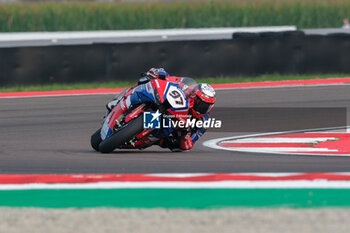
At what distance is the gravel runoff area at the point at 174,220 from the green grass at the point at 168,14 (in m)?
28.4

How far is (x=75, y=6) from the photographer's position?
3569cm

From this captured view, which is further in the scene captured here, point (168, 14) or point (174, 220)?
point (168, 14)

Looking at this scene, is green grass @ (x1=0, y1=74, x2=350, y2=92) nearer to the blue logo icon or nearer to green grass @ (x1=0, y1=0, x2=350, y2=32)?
the blue logo icon

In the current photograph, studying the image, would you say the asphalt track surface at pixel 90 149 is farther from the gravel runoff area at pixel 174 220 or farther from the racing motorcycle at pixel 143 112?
the gravel runoff area at pixel 174 220

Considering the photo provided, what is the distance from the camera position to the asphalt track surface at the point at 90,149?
891 centimetres

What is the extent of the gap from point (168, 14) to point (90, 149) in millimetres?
26585

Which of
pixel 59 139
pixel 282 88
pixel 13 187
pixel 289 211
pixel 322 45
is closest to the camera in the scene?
pixel 289 211

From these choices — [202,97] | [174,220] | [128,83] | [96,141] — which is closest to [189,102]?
[202,97]

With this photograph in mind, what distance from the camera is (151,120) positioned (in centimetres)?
945

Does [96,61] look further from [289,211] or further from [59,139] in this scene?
[289,211]

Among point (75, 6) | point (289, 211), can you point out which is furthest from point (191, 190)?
point (75, 6)

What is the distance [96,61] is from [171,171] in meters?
11.4

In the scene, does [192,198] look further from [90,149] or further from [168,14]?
[168,14]

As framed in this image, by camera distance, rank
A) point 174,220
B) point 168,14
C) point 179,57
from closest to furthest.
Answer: point 174,220 → point 179,57 → point 168,14
